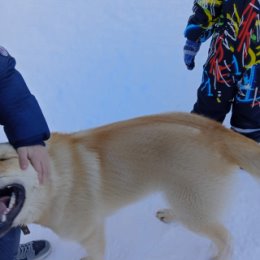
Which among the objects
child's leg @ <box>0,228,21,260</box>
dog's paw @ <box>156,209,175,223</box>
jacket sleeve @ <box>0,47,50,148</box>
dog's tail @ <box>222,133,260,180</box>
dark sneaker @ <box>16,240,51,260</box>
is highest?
jacket sleeve @ <box>0,47,50,148</box>

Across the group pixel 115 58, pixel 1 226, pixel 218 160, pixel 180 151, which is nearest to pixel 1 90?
pixel 1 226

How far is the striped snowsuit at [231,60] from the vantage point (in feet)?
7.63

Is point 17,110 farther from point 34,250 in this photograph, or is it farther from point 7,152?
point 34,250

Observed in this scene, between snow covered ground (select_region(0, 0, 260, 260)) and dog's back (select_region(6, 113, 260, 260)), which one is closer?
dog's back (select_region(6, 113, 260, 260))

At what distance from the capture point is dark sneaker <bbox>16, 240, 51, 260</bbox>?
7.67 ft

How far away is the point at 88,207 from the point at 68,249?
0.50 meters

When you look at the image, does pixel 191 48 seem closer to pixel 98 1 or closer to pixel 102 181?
pixel 102 181

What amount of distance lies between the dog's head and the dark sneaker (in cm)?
65

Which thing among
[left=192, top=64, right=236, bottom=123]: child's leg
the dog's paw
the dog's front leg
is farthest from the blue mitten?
the dog's front leg

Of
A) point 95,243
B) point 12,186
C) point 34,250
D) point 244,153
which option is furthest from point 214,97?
point 12,186

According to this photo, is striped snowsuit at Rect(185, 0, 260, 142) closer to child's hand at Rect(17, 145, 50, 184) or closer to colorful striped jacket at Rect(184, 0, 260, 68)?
colorful striped jacket at Rect(184, 0, 260, 68)

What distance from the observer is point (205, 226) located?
210 centimetres

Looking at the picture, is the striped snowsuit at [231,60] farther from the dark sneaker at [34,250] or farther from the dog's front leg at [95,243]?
the dark sneaker at [34,250]

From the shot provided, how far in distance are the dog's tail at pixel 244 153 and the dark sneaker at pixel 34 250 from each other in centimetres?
102
